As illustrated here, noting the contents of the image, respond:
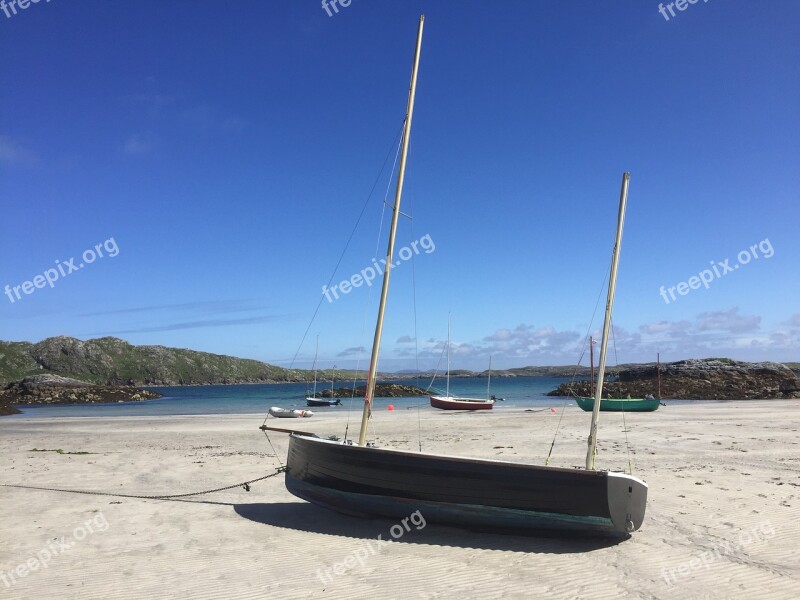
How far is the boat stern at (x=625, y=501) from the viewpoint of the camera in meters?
9.65

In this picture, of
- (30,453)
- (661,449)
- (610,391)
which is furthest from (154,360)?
(661,449)

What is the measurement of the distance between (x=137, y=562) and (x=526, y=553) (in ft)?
22.3

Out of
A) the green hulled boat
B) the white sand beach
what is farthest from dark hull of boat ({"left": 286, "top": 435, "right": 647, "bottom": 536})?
the green hulled boat

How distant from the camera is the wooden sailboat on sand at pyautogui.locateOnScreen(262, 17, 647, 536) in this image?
32.0 feet

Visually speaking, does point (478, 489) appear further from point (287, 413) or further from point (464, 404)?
point (464, 404)

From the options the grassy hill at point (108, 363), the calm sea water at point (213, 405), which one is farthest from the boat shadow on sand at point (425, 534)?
the grassy hill at point (108, 363)

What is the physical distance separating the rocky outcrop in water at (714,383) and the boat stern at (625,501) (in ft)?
166

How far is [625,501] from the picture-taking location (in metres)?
9.69

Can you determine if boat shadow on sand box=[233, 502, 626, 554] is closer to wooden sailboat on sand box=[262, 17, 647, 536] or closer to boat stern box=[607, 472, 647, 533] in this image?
wooden sailboat on sand box=[262, 17, 647, 536]

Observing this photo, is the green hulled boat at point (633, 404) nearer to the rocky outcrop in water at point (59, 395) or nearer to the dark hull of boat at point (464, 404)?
the dark hull of boat at point (464, 404)

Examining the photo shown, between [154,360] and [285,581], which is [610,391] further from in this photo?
[154,360]

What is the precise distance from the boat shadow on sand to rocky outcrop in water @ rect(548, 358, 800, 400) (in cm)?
5082

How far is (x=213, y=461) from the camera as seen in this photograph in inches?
759

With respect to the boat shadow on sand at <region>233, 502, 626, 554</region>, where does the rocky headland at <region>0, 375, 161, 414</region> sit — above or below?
below
